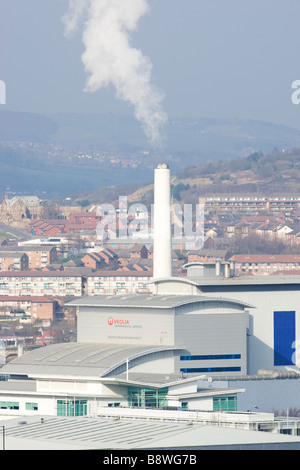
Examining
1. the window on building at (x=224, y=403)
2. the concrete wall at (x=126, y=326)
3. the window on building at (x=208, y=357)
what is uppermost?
the concrete wall at (x=126, y=326)

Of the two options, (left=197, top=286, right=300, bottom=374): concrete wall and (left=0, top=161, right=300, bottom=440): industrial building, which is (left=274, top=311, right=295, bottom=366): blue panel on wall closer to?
(left=0, top=161, right=300, bottom=440): industrial building

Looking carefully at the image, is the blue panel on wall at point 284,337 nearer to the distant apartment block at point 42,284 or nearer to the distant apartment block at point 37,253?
the distant apartment block at point 42,284

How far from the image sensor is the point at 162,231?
7438 cm

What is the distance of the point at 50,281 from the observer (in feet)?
394

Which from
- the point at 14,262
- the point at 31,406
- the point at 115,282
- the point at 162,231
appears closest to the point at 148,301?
the point at 31,406

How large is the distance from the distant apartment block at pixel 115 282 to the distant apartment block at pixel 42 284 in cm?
102

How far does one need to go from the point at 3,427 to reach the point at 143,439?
434 cm

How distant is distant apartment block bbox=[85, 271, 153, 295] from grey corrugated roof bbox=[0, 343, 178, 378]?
6221 cm

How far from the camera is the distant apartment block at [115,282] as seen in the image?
117 meters

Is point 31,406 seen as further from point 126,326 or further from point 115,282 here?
point 115,282

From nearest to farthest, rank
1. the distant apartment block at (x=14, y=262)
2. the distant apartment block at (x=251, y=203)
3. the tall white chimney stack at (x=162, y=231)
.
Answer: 1. the tall white chimney stack at (x=162, y=231)
2. the distant apartment block at (x=14, y=262)
3. the distant apartment block at (x=251, y=203)

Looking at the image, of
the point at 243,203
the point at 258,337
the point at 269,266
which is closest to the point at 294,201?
the point at 243,203

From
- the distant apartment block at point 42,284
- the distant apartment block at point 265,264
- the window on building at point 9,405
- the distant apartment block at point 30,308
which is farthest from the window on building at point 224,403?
the distant apartment block at point 265,264
